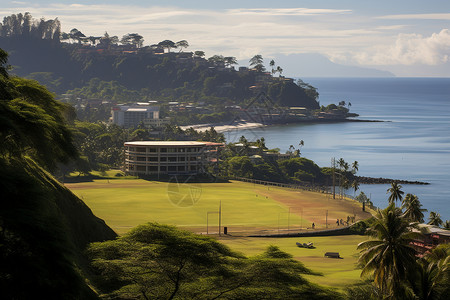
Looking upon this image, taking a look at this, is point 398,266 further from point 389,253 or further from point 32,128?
point 32,128

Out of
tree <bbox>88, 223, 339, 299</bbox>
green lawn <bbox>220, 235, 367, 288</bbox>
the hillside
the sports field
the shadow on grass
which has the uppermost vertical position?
the hillside

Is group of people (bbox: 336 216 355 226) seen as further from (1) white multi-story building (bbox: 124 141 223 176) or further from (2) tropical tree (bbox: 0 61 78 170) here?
(2) tropical tree (bbox: 0 61 78 170)

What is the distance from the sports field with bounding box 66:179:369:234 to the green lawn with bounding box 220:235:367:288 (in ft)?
24.2

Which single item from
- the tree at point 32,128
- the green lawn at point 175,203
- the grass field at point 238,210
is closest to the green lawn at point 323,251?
the grass field at point 238,210

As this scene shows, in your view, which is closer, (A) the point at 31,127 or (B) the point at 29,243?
(B) the point at 29,243

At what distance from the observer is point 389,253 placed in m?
43.8

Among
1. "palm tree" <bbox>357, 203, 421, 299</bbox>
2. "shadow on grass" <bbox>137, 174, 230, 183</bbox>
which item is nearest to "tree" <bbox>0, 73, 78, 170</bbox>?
"palm tree" <bbox>357, 203, 421, 299</bbox>

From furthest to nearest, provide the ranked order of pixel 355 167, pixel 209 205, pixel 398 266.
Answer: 1. pixel 355 167
2. pixel 209 205
3. pixel 398 266

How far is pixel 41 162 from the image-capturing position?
5069 centimetres

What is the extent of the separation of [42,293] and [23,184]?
247 inches

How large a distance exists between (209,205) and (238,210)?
670cm

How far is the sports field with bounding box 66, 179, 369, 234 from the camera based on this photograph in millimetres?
106500

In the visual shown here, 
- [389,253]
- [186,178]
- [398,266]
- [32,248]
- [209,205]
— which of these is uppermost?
[32,248]

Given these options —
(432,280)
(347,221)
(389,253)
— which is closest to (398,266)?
(389,253)
